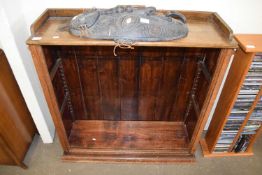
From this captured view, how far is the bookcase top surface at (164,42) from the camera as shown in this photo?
1023 millimetres

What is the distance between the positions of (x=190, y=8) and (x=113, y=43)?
586mm

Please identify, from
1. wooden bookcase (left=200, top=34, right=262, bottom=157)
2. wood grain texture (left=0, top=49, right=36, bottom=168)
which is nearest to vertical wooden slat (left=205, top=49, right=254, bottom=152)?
wooden bookcase (left=200, top=34, right=262, bottom=157)

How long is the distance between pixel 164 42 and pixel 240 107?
0.78 m

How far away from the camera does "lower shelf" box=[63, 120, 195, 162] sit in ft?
5.46

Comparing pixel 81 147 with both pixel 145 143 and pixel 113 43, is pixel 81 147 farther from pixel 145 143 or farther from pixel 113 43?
pixel 113 43

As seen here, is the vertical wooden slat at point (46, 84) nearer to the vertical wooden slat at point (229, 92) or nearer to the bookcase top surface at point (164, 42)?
the bookcase top surface at point (164, 42)

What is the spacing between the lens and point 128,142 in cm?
173

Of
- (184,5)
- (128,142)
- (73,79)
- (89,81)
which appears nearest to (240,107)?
(184,5)

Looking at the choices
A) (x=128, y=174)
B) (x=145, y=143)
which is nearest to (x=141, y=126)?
(x=145, y=143)

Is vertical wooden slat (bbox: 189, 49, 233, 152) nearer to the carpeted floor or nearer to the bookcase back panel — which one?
the bookcase back panel

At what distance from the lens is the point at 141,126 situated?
6.09 ft

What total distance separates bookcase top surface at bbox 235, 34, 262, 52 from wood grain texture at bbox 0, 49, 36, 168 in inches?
55.3

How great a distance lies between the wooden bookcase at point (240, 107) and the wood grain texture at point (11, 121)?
1418mm

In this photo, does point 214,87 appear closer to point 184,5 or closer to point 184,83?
point 184,83
